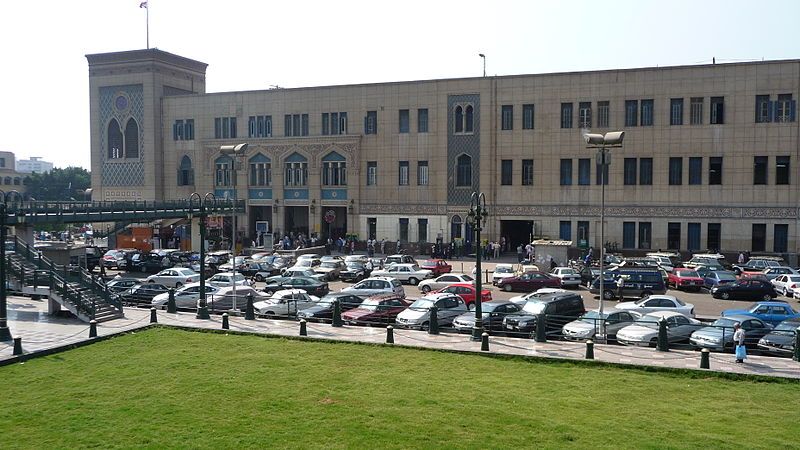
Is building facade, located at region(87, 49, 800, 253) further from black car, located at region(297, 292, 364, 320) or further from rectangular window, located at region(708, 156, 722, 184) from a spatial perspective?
black car, located at region(297, 292, 364, 320)

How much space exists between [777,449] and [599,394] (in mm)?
4426

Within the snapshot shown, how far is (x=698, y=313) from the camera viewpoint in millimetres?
31406

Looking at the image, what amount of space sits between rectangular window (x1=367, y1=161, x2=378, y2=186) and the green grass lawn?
132ft

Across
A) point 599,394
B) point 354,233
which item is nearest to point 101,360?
point 599,394

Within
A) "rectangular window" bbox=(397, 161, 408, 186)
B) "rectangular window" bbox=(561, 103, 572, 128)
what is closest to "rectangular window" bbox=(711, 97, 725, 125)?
"rectangular window" bbox=(561, 103, 572, 128)

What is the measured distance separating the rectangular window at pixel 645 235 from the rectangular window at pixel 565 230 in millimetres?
5307

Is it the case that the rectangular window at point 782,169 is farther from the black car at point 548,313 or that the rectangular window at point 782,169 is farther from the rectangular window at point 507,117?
the black car at point 548,313

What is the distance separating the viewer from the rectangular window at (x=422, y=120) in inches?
2345

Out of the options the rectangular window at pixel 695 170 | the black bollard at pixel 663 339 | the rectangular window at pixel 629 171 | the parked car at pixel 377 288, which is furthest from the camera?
the rectangular window at pixel 629 171

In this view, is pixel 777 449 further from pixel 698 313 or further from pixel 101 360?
pixel 698 313

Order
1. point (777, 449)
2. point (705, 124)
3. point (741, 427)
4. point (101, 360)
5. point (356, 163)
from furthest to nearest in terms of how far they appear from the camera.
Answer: point (356, 163) → point (705, 124) → point (101, 360) → point (741, 427) → point (777, 449)

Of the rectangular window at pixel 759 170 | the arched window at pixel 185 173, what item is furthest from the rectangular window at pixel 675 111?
the arched window at pixel 185 173

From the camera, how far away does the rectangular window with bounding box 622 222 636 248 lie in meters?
54.2

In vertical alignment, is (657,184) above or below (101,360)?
above
